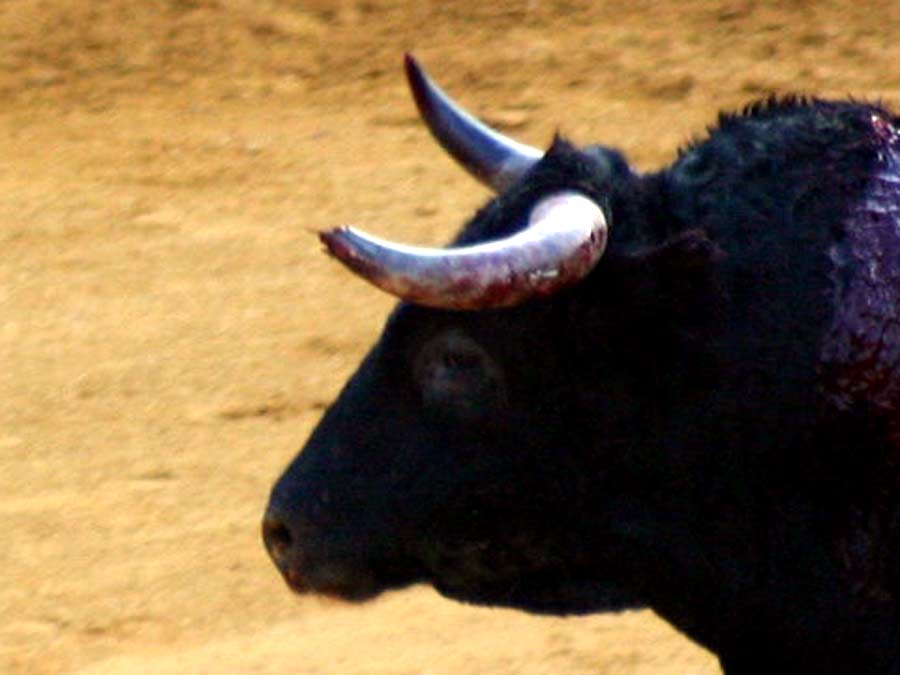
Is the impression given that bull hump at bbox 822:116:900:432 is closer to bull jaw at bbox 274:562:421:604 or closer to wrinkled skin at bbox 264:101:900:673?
wrinkled skin at bbox 264:101:900:673

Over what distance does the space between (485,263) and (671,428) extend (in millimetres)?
523

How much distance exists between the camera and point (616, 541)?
534 cm

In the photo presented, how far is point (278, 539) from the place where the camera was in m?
5.53

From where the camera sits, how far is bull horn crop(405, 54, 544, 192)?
578 cm

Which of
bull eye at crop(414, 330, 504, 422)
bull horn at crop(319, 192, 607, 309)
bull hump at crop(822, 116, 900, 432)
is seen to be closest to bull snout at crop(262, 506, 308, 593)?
bull eye at crop(414, 330, 504, 422)

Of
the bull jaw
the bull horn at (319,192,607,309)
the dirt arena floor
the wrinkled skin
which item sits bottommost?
the dirt arena floor

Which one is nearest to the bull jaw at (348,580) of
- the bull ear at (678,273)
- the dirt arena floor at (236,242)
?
the bull ear at (678,273)

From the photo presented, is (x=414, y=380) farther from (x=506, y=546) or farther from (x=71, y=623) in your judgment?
(x=71, y=623)

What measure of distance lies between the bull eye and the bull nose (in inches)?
15.7

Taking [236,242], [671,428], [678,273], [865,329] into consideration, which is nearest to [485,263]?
[678,273]

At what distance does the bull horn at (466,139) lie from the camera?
19.0 ft

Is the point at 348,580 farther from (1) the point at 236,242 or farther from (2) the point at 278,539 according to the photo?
(1) the point at 236,242

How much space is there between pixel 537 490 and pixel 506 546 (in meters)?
0.14

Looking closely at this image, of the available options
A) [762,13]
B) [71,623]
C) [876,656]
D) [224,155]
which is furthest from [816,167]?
[762,13]
